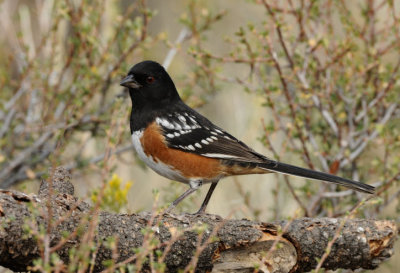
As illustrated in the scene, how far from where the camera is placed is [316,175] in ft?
12.2

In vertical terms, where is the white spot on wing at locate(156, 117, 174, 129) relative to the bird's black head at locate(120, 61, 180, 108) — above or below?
below

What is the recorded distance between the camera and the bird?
12.7ft

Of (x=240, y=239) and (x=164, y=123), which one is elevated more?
(x=164, y=123)

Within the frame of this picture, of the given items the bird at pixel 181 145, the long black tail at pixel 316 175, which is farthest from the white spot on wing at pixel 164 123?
the long black tail at pixel 316 175

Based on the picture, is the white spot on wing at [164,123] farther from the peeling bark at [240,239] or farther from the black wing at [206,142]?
the peeling bark at [240,239]

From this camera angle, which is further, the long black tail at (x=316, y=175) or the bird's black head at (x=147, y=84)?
the bird's black head at (x=147, y=84)

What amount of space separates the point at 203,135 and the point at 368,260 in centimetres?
157

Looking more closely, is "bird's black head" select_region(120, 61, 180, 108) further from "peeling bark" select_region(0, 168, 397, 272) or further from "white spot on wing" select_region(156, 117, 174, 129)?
"peeling bark" select_region(0, 168, 397, 272)

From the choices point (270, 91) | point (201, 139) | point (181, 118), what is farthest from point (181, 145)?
point (270, 91)

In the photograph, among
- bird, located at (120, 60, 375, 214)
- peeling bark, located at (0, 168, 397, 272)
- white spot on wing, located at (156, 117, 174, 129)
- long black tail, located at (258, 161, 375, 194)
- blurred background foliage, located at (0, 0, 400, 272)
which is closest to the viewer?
peeling bark, located at (0, 168, 397, 272)

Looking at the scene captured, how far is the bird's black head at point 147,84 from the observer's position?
4094 millimetres

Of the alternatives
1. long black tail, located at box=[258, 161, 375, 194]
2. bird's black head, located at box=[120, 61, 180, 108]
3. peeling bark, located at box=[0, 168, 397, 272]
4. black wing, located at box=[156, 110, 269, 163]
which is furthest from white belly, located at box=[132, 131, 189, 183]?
peeling bark, located at box=[0, 168, 397, 272]

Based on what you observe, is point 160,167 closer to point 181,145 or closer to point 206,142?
point 181,145

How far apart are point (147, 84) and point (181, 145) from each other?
20.3 inches
